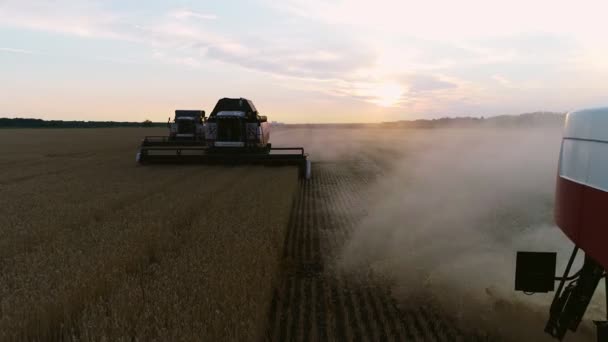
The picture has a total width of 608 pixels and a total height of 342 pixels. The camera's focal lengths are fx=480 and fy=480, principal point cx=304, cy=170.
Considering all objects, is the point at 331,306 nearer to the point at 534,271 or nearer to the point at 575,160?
the point at 534,271

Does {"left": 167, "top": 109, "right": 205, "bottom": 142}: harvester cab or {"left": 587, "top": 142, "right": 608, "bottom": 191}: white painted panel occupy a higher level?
{"left": 587, "top": 142, "right": 608, "bottom": 191}: white painted panel

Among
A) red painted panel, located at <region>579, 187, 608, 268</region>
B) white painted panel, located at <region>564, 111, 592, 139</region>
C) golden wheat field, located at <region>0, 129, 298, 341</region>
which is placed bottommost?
golden wheat field, located at <region>0, 129, 298, 341</region>

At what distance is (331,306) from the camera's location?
206 inches

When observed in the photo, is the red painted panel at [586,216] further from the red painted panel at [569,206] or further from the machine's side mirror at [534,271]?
the machine's side mirror at [534,271]

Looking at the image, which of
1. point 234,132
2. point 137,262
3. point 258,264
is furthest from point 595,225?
point 234,132

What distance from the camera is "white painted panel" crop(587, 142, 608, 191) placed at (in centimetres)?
225

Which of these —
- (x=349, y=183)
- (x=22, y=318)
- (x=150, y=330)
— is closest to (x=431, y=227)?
(x=150, y=330)

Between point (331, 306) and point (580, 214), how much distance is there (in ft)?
10.5

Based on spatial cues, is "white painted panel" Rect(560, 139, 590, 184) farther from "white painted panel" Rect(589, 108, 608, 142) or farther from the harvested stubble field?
the harvested stubble field

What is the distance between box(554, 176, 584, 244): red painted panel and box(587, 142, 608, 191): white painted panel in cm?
14

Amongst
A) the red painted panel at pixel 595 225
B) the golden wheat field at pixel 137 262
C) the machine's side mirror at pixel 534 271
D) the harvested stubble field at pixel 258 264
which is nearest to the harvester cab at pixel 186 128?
the harvested stubble field at pixel 258 264

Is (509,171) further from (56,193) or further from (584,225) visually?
(584,225)

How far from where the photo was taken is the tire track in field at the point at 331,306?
4539 mm

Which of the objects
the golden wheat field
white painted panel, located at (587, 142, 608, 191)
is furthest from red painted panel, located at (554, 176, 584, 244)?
the golden wheat field
